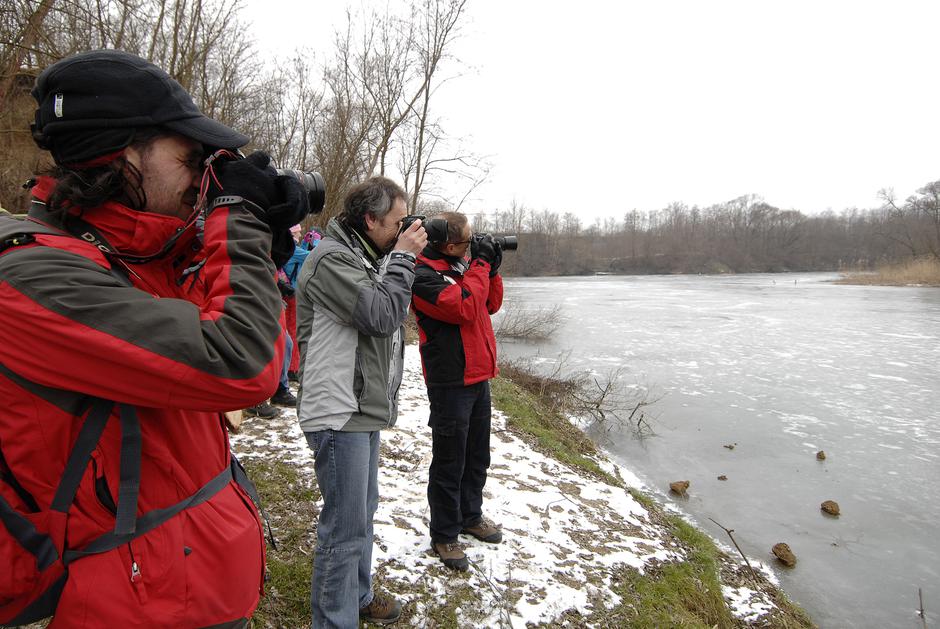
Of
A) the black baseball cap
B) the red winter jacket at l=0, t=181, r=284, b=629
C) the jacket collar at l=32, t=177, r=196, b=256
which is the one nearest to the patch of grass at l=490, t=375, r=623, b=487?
the red winter jacket at l=0, t=181, r=284, b=629

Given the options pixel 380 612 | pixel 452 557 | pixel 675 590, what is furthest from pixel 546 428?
pixel 380 612

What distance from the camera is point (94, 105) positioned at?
931mm

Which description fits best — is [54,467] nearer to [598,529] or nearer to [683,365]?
[598,529]

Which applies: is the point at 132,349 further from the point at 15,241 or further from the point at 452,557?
the point at 452,557

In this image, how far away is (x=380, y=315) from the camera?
1.92 meters

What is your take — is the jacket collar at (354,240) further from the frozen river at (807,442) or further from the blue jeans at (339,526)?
the frozen river at (807,442)

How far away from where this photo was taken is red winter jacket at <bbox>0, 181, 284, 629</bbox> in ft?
2.76

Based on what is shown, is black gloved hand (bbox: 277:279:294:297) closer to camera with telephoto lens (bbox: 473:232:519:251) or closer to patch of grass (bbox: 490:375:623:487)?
camera with telephoto lens (bbox: 473:232:519:251)

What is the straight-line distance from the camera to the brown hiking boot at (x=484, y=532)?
3.27 m

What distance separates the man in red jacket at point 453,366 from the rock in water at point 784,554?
3498 mm

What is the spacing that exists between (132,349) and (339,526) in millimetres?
1277

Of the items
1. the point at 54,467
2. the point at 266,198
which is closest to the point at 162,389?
the point at 54,467

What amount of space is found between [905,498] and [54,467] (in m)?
8.22

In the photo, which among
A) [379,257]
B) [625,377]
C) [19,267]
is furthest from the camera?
[625,377]
